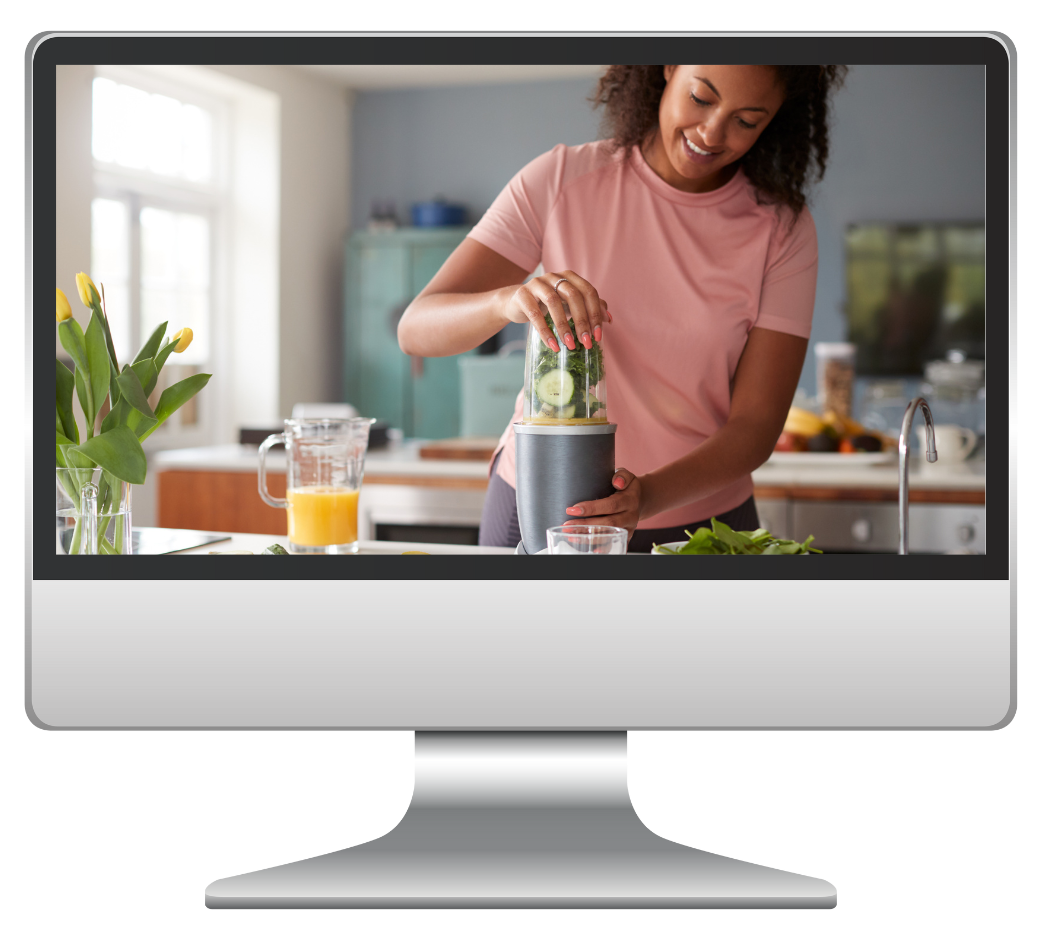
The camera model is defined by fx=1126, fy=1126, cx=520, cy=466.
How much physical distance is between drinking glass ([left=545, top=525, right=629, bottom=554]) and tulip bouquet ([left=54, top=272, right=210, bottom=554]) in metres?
0.42

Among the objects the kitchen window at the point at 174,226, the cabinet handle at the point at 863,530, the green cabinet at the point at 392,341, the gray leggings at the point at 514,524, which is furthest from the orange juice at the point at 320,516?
the green cabinet at the point at 392,341

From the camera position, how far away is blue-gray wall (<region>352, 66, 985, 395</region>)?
5.39m

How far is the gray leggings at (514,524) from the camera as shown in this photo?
4.52 ft

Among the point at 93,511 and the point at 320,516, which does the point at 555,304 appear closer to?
the point at 320,516

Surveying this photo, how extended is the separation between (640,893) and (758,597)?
29cm

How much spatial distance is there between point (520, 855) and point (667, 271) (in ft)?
2.19

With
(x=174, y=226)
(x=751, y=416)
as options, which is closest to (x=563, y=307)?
(x=751, y=416)

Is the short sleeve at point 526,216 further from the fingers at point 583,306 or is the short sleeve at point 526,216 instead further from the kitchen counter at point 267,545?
the kitchen counter at point 267,545

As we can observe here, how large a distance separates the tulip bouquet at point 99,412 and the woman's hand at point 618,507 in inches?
16.7

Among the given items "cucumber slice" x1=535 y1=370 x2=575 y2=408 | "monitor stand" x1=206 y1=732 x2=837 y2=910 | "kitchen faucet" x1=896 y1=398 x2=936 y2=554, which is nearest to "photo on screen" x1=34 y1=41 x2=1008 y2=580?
"cucumber slice" x1=535 y1=370 x2=575 y2=408

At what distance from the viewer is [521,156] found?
5770 mm

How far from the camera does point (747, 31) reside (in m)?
1.02

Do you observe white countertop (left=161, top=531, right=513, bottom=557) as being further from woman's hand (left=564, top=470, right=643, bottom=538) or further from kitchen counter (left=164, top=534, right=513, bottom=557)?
woman's hand (left=564, top=470, right=643, bottom=538)

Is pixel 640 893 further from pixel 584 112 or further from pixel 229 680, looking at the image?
pixel 584 112
